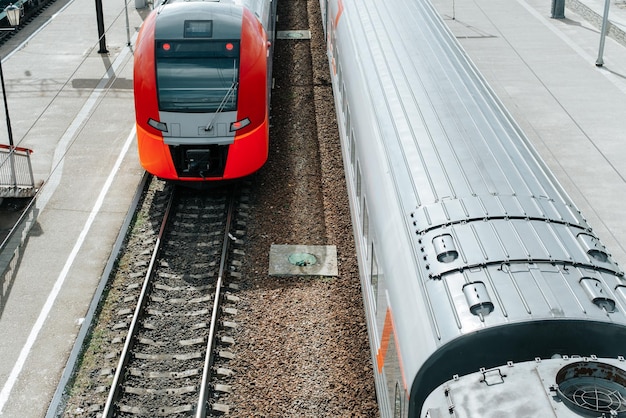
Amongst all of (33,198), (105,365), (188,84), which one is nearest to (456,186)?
(105,365)

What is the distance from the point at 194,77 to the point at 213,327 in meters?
4.63

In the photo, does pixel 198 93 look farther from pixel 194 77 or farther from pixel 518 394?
pixel 518 394

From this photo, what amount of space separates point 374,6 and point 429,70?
4.02 metres

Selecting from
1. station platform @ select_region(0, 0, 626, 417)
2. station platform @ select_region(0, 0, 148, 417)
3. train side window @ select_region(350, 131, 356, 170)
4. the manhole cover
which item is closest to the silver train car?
train side window @ select_region(350, 131, 356, 170)

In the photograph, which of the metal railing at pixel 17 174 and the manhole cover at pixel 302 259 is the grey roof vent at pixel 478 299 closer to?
the manhole cover at pixel 302 259

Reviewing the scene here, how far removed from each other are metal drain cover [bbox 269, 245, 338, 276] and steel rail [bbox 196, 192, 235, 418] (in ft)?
2.57

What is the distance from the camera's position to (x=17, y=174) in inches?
635

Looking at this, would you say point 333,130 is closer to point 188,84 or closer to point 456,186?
point 188,84

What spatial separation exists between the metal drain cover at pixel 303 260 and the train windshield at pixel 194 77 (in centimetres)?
261

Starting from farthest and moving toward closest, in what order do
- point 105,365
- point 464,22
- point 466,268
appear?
point 464,22
point 105,365
point 466,268

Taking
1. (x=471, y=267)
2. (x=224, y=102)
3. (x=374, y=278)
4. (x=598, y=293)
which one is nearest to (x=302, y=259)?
(x=224, y=102)

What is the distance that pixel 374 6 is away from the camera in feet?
50.4

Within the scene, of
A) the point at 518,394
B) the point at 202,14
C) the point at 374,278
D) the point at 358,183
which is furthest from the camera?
the point at 202,14

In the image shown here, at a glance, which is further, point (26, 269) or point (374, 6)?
point (374, 6)
